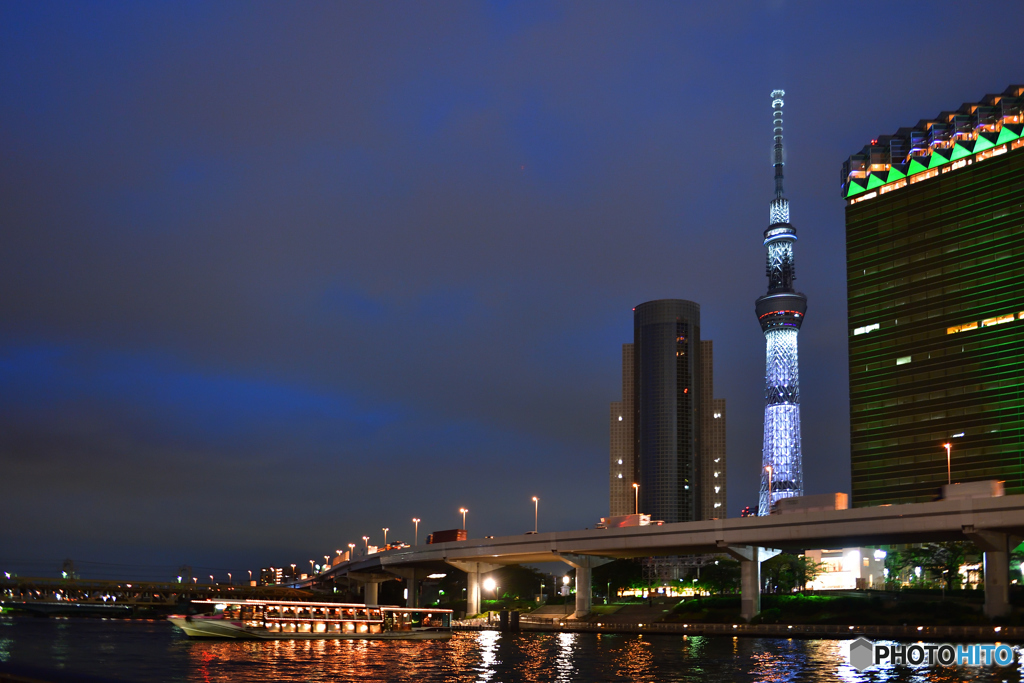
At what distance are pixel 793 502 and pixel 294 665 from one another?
60.0 m

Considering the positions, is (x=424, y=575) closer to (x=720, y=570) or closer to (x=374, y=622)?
(x=720, y=570)

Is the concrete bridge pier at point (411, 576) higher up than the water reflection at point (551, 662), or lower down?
lower down

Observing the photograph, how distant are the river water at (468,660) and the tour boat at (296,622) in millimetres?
1553

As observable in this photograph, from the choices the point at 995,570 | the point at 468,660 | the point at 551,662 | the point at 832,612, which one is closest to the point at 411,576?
the point at 832,612

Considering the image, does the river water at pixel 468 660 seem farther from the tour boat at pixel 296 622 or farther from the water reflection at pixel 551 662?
the tour boat at pixel 296 622

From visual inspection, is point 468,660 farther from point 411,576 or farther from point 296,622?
point 411,576

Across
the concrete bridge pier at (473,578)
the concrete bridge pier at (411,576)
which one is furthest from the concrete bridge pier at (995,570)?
the concrete bridge pier at (411,576)

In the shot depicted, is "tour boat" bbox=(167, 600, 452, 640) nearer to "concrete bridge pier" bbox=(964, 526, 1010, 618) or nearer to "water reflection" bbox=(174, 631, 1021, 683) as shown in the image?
"water reflection" bbox=(174, 631, 1021, 683)

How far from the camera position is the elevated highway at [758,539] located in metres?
88.9

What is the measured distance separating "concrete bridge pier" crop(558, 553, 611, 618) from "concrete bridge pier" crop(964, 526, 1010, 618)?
2131 inches

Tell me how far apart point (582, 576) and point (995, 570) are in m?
58.3

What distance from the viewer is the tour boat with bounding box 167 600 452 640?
97.8 m

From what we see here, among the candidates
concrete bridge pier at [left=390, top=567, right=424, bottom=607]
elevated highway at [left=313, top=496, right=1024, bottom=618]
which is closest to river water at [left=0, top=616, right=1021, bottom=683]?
elevated highway at [left=313, top=496, right=1024, bottom=618]

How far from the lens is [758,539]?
352ft
